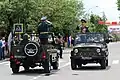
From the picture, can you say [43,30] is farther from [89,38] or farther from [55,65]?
[89,38]

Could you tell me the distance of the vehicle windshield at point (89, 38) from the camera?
23250 millimetres

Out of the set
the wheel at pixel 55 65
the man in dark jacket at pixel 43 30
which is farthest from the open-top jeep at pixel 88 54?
the man in dark jacket at pixel 43 30

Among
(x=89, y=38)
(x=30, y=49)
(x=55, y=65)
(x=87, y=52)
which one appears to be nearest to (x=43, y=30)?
(x=30, y=49)

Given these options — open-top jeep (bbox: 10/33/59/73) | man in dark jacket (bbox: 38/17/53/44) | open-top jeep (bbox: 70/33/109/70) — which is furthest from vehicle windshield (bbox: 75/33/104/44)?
open-top jeep (bbox: 10/33/59/73)

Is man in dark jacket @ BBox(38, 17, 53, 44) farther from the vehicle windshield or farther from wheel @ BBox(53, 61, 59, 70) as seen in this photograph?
the vehicle windshield

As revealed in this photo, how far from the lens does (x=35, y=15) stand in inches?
1639

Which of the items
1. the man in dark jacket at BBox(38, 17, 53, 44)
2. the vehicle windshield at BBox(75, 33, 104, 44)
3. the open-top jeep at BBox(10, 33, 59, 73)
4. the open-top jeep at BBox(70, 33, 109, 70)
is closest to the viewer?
the open-top jeep at BBox(10, 33, 59, 73)

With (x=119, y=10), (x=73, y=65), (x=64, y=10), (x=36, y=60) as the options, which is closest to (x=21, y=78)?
(x=36, y=60)

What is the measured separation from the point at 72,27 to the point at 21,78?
54543 mm

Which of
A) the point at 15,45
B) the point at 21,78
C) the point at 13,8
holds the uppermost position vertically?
the point at 13,8

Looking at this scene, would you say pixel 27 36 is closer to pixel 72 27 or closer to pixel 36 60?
pixel 36 60

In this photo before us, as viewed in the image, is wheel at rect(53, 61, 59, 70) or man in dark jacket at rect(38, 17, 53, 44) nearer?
man in dark jacket at rect(38, 17, 53, 44)

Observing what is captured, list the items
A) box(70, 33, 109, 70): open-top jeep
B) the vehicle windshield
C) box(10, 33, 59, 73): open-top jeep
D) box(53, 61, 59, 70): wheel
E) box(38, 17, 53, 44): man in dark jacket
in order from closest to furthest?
box(10, 33, 59, 73): open-top jeep
box(38, 17, 53, 44): man in dark jacket
box(70, 33, 109, 70): open-top jeep
box(53, 61, 59, 70): wheel
the vehicle windshield

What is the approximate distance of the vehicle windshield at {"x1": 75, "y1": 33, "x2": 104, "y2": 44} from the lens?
23250mm
